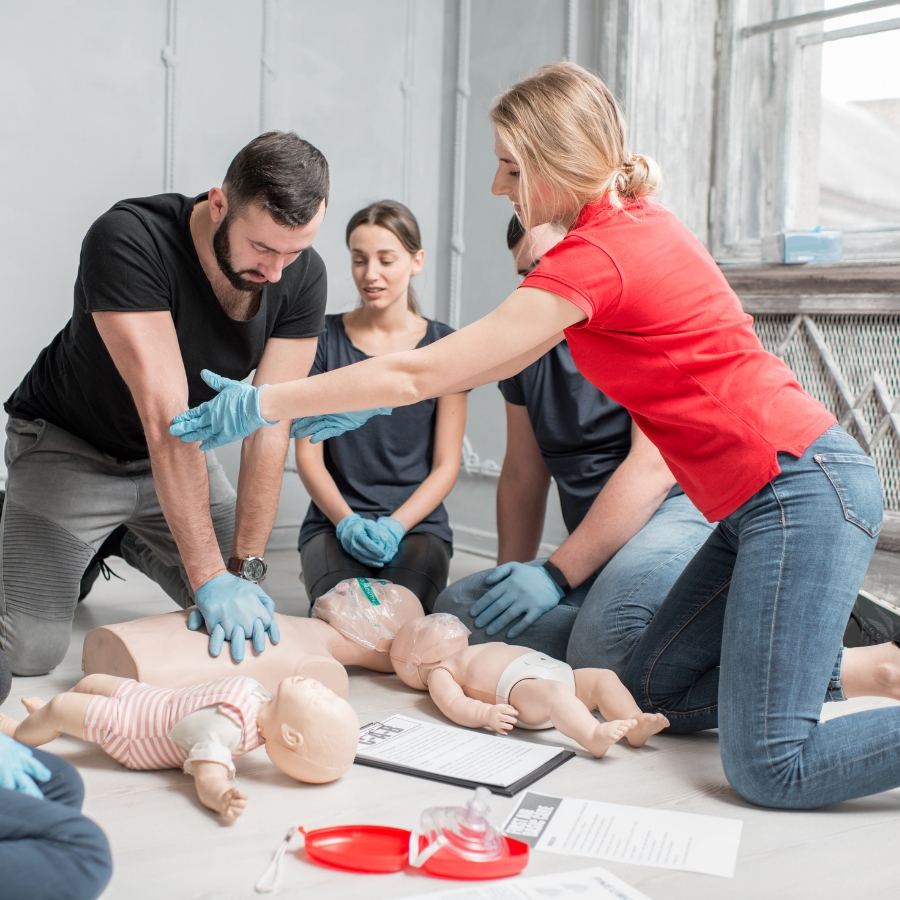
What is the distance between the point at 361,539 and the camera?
7.48ft

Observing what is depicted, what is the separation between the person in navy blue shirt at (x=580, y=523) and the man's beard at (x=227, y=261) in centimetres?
62

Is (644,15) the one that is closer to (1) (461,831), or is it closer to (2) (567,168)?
(2) (567,168)

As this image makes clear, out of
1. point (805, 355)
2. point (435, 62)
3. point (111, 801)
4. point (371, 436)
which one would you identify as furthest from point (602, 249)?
point (435, 62)

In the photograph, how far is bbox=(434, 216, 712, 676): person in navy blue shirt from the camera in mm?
1834

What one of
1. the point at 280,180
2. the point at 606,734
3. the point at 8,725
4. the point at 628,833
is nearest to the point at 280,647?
the point at 8,725

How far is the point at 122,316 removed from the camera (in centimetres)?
169

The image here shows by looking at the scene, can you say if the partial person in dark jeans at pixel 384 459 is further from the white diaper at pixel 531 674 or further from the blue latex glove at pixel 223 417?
the blue latex glove at pixel 223 417

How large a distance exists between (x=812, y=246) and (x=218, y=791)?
88.8 inches

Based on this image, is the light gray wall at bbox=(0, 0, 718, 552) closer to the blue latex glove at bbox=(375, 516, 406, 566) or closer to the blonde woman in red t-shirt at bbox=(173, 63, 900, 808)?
the blue latex glove at bbox=(375, 516, 406, 566)

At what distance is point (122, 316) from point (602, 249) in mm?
883

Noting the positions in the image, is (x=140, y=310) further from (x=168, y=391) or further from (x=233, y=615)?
(x=233, y=615)

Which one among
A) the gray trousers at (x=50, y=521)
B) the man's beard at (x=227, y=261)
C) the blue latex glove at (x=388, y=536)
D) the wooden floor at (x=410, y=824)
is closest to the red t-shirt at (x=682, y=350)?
the wooden floor at (x=410, y=824)

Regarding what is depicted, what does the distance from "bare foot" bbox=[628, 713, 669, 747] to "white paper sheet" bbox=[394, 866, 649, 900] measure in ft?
1.27

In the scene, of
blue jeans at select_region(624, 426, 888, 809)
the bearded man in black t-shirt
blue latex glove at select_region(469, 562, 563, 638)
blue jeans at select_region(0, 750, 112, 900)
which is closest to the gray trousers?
the bearded man in black t-shirt
